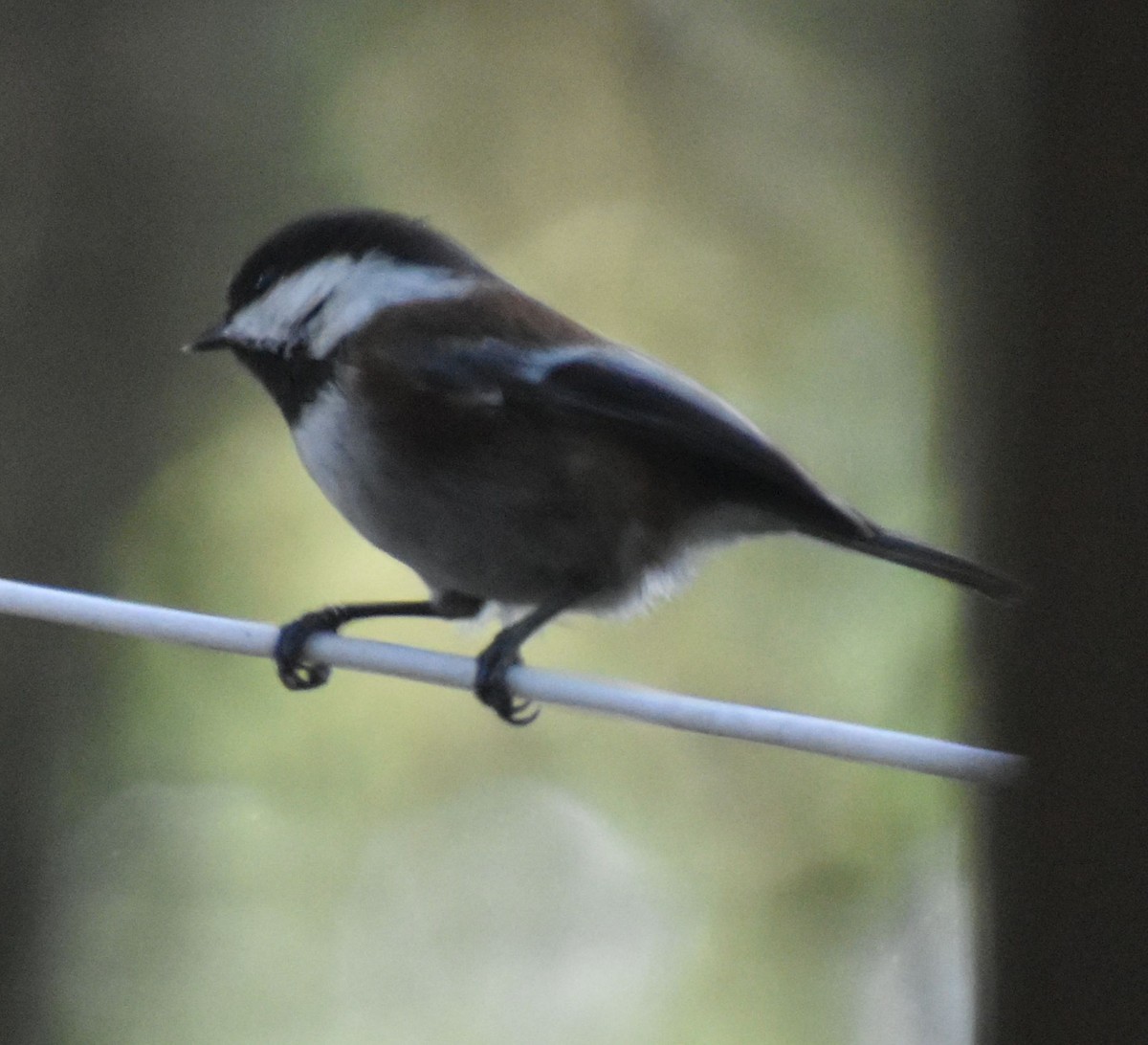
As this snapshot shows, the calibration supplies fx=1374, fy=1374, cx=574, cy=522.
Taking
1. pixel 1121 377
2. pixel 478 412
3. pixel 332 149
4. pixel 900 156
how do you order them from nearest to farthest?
pixel 1121 377, pixel 478 412, pixel 900 156, pixel 332 149

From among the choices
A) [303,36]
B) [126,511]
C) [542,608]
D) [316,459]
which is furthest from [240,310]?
[303,36]

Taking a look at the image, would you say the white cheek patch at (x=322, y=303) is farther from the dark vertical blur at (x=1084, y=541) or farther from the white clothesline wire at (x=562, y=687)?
the dark vertical blur at (x=1084, y=541)

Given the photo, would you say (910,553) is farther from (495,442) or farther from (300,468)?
(300,468)

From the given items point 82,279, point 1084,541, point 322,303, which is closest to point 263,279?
point 322,303

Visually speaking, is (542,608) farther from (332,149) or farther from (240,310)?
(332,149)

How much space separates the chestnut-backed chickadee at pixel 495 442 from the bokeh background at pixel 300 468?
16.4 inches

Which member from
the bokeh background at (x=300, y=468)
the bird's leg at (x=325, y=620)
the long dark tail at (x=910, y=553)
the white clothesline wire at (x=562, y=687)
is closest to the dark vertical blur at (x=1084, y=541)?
the white clothesline wire at (x=562, y=687)

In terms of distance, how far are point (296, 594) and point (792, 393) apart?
1.63 feet

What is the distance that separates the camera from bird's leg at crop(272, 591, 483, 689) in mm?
783

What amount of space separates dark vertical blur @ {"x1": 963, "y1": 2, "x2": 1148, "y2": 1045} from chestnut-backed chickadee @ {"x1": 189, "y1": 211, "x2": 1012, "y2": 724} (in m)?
0.56

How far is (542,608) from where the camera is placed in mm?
806

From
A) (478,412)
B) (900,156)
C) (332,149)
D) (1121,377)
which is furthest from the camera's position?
(332,149)

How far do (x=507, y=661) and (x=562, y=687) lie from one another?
0.22 metres

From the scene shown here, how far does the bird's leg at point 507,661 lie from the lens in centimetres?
71
